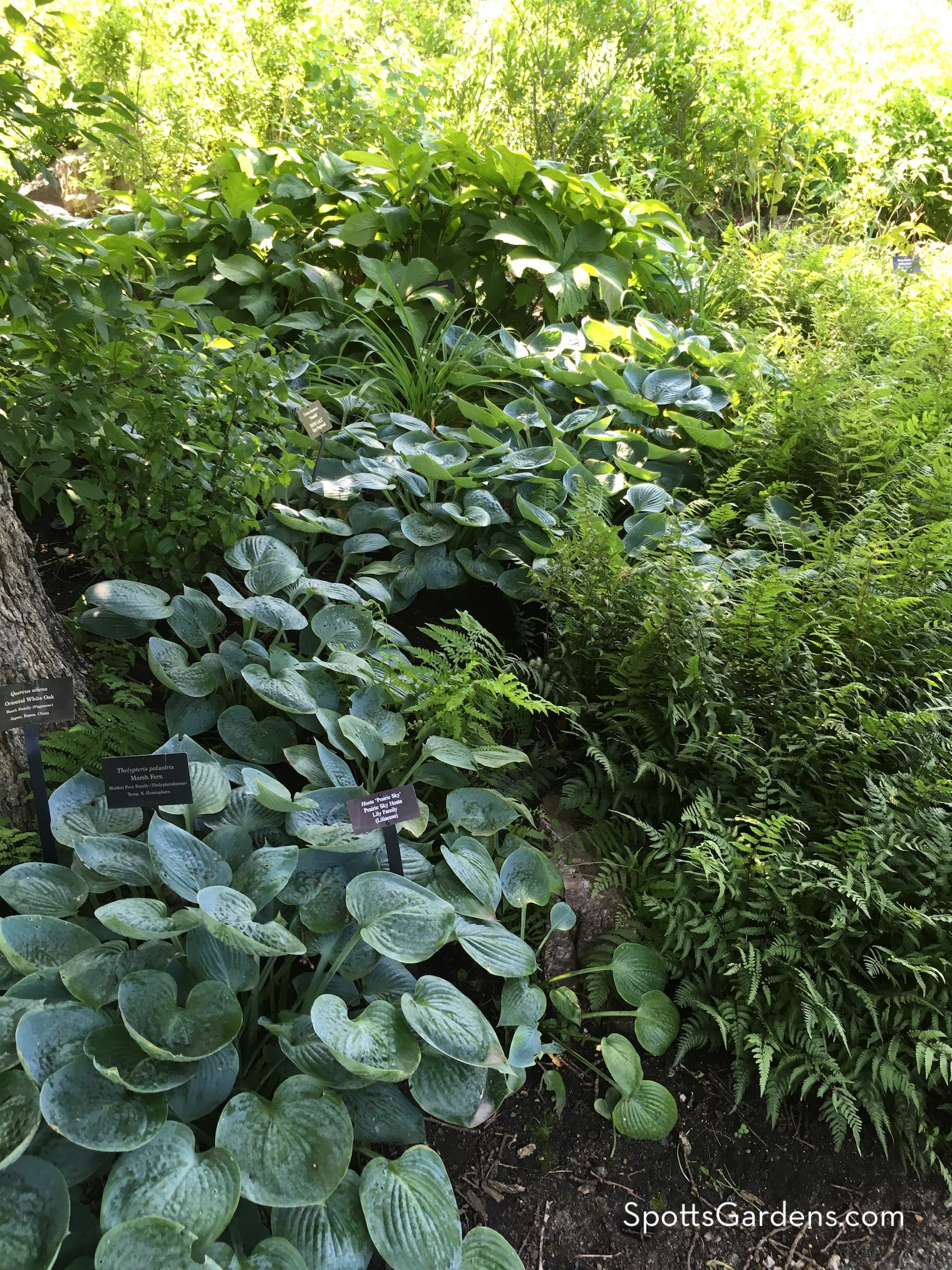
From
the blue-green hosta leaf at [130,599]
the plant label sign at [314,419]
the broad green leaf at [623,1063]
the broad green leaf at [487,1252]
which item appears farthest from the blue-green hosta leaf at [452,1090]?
the plant label sign at [314,419]

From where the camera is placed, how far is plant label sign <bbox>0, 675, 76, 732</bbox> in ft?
4.72

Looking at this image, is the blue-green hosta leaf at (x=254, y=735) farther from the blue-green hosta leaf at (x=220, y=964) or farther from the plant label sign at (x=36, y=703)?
the blue-green hosta leaf at (x=220, y=964)

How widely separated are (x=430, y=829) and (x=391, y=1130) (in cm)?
60

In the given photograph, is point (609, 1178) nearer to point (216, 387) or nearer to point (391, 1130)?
point (391, 1130)

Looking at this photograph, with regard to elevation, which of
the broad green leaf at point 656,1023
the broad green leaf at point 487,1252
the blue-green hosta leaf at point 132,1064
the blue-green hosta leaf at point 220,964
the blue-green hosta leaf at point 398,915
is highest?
the blue-green hosta leaf at point 398,915

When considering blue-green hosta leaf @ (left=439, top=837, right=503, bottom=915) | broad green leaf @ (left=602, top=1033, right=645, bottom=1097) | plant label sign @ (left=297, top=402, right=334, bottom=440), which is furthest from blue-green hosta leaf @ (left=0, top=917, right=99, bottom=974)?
plant label sign @ (left=297, top=402, right=334, bottom=440)

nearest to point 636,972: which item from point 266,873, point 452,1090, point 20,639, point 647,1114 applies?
point 647,1114

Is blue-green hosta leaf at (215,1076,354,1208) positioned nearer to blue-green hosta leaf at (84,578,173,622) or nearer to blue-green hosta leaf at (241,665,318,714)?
blue-green hosta leaf at (241,665,318,714)

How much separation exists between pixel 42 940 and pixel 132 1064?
0.84 ft

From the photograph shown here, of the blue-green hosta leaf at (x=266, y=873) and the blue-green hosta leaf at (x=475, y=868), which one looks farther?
the blue-green hosta leaf at (x=475, y=868)

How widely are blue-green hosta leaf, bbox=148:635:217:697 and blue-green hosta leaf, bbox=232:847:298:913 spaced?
1.46ft

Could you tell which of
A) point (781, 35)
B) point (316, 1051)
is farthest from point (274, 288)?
point (781, 35)

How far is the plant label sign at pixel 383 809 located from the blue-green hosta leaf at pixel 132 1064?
0.41 metres

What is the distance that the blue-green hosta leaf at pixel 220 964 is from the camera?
131 cm
